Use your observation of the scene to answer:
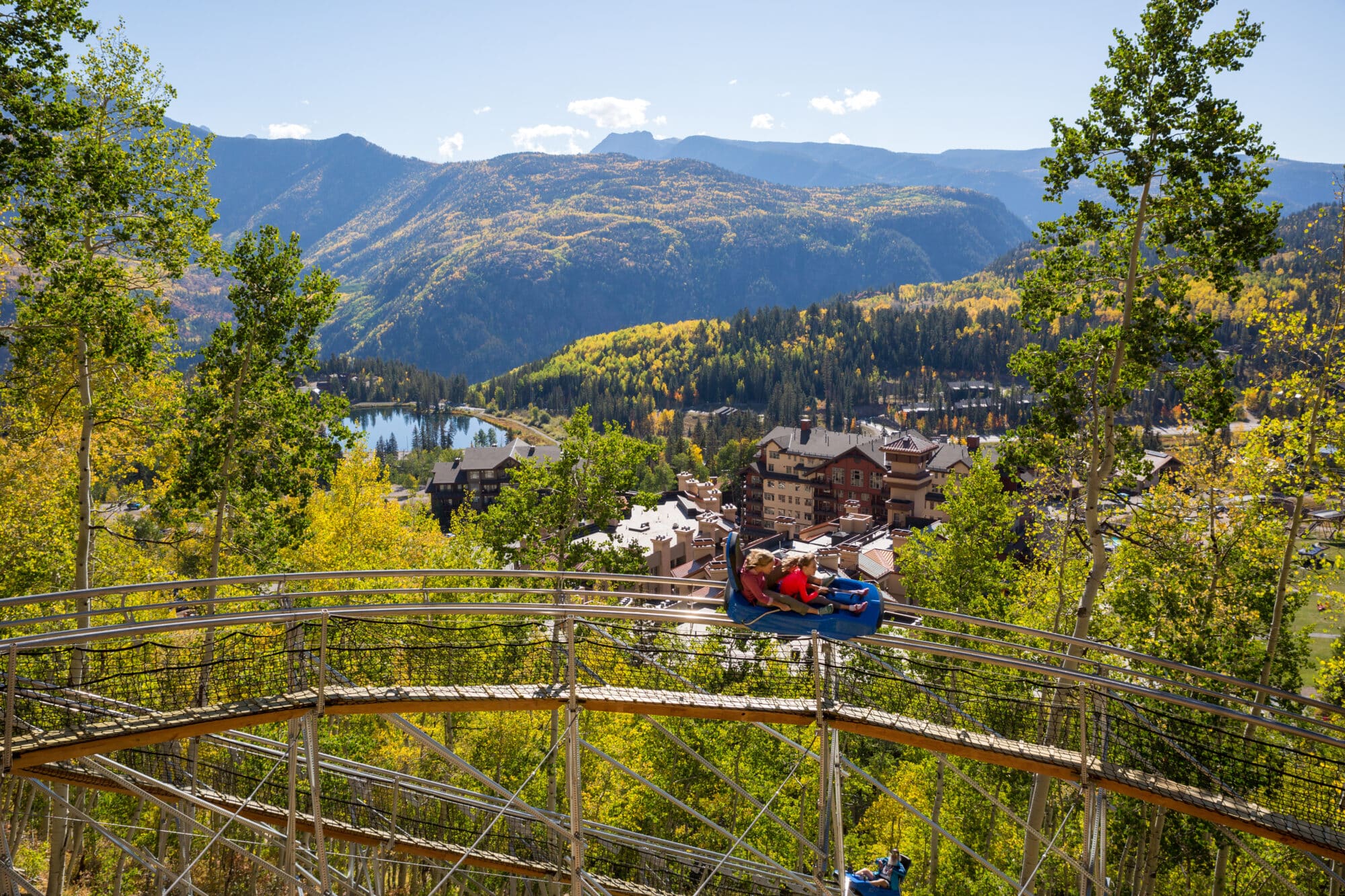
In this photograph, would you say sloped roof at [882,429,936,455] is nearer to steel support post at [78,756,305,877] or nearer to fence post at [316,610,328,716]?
fence post at [316,610,328,716]

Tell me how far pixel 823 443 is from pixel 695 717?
3502 inches

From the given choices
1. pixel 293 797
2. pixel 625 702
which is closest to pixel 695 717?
pixel 625 702

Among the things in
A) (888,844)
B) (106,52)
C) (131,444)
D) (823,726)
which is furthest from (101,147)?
(888,844)

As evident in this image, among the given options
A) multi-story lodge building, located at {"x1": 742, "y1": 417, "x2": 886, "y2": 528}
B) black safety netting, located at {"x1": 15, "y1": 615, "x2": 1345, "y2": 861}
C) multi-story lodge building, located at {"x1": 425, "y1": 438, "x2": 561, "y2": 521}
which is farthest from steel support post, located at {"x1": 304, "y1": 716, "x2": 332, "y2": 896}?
multi-story lodge building, located at {"x1": 425, "y1": 438, "x2": 561, "y2": 521}

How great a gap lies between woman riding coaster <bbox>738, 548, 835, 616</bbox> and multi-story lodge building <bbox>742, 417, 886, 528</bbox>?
8033 cm

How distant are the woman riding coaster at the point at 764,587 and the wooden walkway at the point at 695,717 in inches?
76.7

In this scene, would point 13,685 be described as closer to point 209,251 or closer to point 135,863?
point 209,251

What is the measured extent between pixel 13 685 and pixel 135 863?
1858 cm

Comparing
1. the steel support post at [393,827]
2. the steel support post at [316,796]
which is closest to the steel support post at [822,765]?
the steel support post at [393,827]

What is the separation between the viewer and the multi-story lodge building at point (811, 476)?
303ft

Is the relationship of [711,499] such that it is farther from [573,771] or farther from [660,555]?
[573,771]

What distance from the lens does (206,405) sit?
17.8 metres

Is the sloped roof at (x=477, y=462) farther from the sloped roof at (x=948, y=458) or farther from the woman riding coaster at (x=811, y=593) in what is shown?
the woman riding coaster at (x=811, y=593)

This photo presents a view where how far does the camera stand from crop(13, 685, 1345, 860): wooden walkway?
34.4 feet
